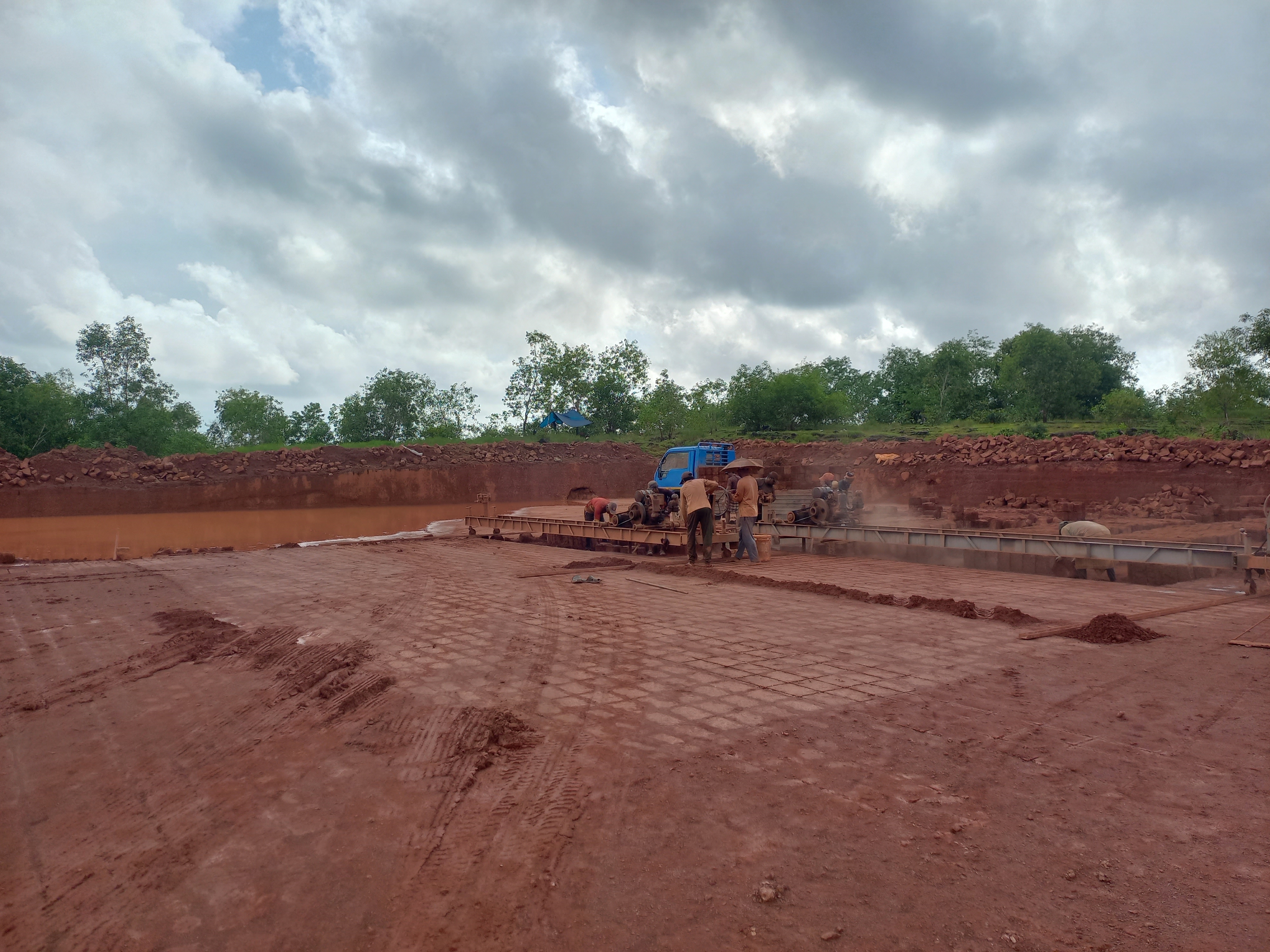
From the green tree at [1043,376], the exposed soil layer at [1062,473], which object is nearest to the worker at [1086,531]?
the exposed soil layer at [1062,473]

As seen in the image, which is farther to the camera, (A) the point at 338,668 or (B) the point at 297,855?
(A) the point at 338,668

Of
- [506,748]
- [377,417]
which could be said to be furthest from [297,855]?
[377,417]

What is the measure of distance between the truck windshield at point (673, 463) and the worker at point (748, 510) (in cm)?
225

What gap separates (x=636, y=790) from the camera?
12.8 feet

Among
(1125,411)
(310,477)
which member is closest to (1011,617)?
(1125,411)

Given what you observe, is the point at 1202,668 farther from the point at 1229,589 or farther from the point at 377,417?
the point at 377,417

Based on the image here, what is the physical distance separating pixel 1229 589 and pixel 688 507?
319 inches

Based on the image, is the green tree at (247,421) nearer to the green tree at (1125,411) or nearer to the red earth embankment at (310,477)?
the red earth embankment at (310,477)

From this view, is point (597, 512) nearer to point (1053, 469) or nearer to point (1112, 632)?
point (1112, 632)

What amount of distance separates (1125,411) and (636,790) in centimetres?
3590

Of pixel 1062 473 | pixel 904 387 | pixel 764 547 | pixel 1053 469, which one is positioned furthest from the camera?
pixel 904 387

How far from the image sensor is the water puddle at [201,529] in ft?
75.7

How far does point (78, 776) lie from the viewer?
4.20m

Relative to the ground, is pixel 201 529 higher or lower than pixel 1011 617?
higher
